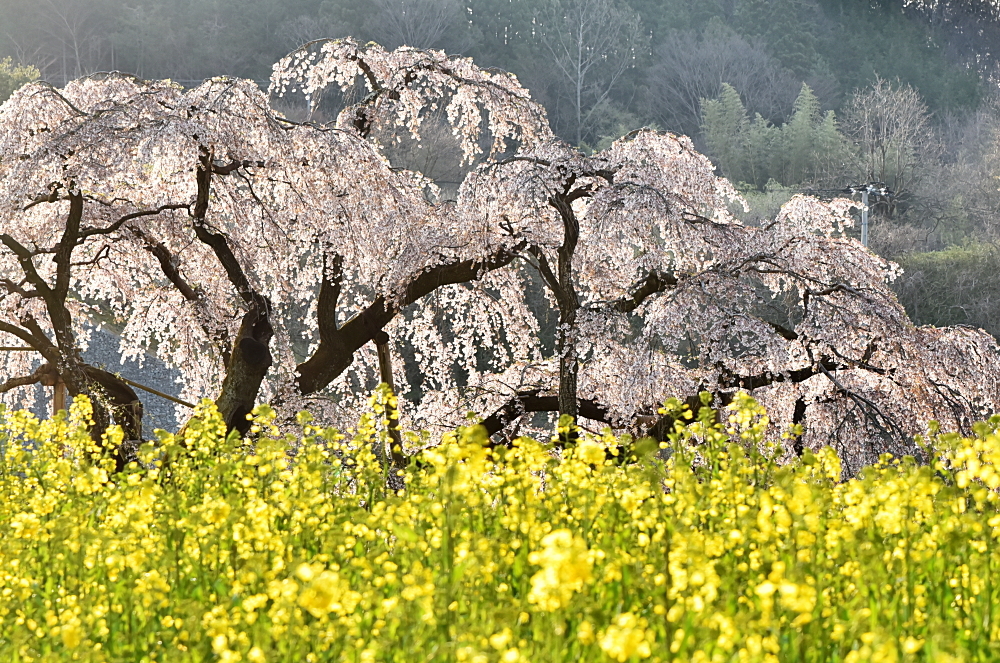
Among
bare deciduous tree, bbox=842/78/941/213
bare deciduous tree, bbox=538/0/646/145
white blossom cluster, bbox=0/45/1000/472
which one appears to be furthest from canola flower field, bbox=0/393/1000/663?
bare deciduous tree, bbox=538/0/646/145

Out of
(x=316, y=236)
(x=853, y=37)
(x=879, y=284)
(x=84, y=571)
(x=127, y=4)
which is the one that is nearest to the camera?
(x=84, y=571)

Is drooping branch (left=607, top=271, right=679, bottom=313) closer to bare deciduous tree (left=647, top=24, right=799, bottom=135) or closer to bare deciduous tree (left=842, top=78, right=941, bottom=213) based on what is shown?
bare deciduous tree (left=842, top=78, right=941, bottom=213)

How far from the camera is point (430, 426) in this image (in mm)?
10016

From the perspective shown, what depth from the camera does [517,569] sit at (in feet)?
10.7

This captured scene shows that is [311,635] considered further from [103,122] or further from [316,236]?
[316,236]

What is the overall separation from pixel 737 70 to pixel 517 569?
39.1m

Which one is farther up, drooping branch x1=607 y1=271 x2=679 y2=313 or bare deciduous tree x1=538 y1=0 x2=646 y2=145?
bare deciduous tree x1=538 y1=0 x2=646 y2=145

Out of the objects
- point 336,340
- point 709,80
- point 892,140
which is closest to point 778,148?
point 892,140

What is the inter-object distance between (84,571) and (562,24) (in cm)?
3864

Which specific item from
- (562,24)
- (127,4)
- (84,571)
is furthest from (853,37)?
(84,571)

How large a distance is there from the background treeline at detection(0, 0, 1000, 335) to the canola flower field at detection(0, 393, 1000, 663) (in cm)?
2129

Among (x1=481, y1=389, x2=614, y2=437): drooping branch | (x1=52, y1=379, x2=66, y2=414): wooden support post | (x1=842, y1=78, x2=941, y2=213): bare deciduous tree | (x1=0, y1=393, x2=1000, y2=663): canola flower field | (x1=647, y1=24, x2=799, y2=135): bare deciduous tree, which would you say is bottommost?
(x1=0, y1=393, x2=1000, y2=663): canola flower field

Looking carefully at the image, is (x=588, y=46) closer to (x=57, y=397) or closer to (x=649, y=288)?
(x=57, y=397)

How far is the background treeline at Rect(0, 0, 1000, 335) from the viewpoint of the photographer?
28.3m
